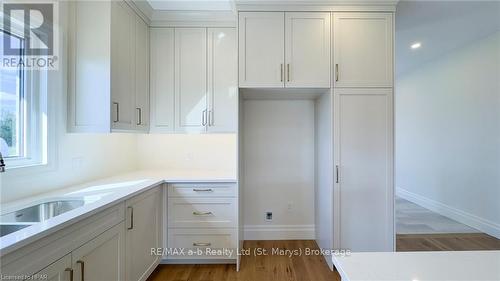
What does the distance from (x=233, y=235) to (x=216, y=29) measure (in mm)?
2208

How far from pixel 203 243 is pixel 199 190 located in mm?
533

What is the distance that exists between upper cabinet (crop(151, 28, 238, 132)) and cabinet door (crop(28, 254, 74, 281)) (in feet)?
5.41

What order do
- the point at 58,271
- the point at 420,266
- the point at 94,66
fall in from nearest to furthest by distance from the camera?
the point at 420,266 → the point at 58,271 → the point at 94,66

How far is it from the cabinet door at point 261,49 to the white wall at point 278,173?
748mm

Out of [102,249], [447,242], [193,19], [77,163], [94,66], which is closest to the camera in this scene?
[102,249]

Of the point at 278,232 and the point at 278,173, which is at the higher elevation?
the point at 278,173

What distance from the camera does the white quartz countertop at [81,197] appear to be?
3.27 feet

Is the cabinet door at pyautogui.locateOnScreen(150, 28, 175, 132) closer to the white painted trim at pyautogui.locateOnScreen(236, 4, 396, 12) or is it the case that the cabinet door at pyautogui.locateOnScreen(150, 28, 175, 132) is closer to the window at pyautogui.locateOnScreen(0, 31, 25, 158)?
the white painted trim at pyautogui.locateOnScreen(236, 4, 396, 12)

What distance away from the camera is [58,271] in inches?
46.1

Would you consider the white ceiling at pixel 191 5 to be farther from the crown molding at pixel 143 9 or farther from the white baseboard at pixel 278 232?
the white baseboard at pixel 278 232

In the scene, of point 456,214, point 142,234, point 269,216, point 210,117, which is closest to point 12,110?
point 142,234

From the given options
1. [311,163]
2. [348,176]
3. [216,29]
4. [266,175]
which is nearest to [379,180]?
[348,176]

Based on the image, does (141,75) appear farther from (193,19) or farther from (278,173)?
(278,173)

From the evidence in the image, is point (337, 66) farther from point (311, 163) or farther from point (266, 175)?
point (266, 175)
